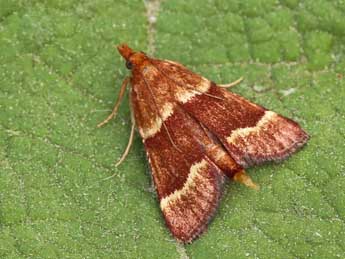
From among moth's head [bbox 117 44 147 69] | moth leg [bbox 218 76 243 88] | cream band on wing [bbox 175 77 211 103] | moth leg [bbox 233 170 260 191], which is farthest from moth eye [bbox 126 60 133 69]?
moth leg [bbox 233 170 260 191]

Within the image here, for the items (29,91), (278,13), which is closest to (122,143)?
(29,91)

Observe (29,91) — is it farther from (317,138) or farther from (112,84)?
(317,138)

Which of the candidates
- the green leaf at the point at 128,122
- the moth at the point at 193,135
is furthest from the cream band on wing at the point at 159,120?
the green leaf at the point at 128,122

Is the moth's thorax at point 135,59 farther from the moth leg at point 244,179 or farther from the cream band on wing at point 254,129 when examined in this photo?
the moth leg at point 244,179

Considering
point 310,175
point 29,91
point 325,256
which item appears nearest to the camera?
point 325,256

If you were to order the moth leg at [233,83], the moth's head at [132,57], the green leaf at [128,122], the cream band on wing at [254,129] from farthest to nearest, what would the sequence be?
the moth leg at [233,83] → the moth's head at [132,57] → the cream band on wing at [254,129] → the green leaf at [128,122]

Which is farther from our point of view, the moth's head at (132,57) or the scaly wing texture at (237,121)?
the moth's head at (132,57)

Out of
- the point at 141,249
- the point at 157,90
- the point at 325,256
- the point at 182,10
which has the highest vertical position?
the point at 182,10

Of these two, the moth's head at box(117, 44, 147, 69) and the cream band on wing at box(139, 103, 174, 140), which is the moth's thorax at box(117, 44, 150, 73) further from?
the cream band on wing at box(139, 103, 174, 140)
